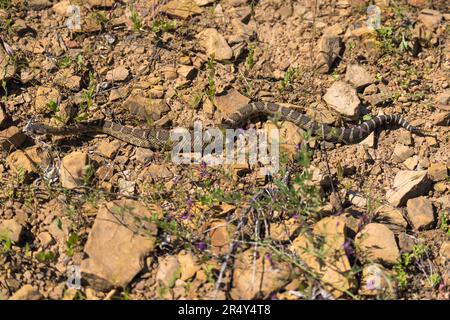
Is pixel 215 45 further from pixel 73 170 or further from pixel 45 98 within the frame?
pixel 73 170

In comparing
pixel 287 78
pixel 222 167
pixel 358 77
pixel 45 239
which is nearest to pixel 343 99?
pixel 358 77

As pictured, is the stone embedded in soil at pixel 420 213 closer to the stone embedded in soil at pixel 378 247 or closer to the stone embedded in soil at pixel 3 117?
the stone embedded in soil at pixel 378 247

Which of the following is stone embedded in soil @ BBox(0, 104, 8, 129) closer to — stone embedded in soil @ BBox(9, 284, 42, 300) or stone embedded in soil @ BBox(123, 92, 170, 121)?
stone embedded in soil @ BBox(123, 92, 170, 121)

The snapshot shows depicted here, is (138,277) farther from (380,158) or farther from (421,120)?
(421,120)

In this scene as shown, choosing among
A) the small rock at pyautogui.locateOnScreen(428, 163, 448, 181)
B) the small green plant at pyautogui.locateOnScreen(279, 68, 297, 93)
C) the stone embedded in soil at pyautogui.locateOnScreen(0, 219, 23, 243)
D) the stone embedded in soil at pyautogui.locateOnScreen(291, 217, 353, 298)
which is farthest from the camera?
the small green plant at pyautogui.locateOnScreen(279, 68, 297, 93)

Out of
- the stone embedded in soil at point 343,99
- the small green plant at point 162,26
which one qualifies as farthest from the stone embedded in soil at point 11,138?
the stone embedded in soil at point 343,99

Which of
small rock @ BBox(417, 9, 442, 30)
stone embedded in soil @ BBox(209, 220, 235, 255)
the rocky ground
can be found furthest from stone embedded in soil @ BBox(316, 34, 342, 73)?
stone embedded in soil @ BBox(209, 220, 235, 255)
